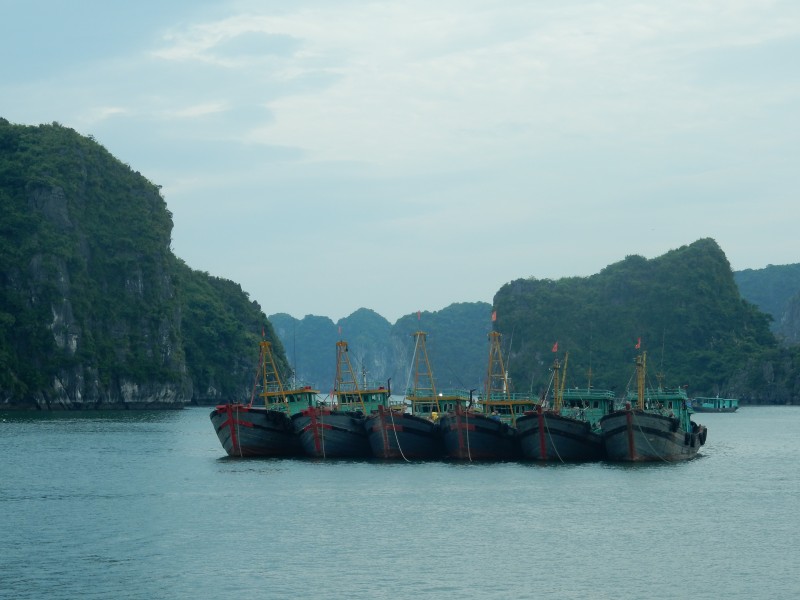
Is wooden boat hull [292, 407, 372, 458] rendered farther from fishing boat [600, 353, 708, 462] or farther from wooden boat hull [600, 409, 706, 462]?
wooden boat hull [600, 409, 706, 462]

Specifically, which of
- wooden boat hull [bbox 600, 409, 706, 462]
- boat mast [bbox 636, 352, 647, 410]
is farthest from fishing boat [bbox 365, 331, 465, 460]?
boat mast [bbox 636, 352, 647, 410]

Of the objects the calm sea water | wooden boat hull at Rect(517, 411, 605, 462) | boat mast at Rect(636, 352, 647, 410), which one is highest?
boat mast at Rect(636, 352, 647, 410)

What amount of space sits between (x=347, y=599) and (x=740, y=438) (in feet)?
339

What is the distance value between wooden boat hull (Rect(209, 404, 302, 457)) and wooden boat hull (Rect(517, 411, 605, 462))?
63.5 ft

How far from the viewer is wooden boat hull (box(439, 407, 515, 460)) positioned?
293 ft

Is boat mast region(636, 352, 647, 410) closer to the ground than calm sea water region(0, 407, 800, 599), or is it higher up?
higher up

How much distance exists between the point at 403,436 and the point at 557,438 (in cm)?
1177

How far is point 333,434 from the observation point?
9262 cm

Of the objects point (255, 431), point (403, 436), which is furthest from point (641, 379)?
point (255, 431)

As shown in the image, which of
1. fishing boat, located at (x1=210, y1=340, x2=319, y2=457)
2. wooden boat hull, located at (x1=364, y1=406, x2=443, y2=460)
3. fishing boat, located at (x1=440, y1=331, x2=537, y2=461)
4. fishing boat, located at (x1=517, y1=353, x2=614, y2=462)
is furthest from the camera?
fishing boat, located at (x1=210, y1=340, x2=319, y2=457)

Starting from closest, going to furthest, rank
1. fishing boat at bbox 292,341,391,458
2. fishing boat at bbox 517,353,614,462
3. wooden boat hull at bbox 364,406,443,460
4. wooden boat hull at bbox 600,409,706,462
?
1. wooden boat hull at bbox 600,409,706,462
2. fishing boat at bbox 517,353,614,462
3. wooden boat hull at bbox 364,406,443,460
4. fishing boat at bbox 292,341,391,458

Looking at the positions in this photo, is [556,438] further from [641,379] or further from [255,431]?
[255,431]

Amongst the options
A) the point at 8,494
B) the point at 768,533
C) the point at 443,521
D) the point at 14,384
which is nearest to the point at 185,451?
the point at 8,494

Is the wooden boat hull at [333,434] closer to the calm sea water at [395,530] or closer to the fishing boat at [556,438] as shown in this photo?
the calm sea water at [395,530]
